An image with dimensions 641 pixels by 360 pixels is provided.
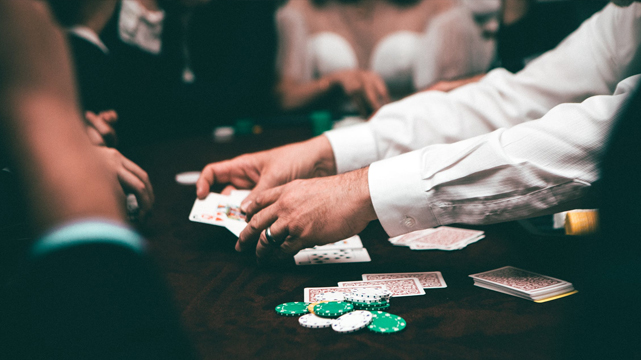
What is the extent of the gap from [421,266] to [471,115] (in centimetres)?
68

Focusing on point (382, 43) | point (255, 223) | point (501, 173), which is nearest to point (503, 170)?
point (501, 173)

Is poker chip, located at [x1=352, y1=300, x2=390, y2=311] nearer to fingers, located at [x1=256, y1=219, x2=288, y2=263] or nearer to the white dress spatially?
fingers, located at [x1=256, y1=219, x2=288, y2=263]

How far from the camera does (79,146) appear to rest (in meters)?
0.34

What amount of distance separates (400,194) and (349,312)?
28 centimetres

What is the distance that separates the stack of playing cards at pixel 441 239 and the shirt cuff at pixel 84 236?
788mm

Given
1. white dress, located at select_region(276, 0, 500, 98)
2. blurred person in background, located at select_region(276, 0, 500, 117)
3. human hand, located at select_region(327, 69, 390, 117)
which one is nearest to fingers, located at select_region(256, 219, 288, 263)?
human hand, located at select_region(327, 69, 390, 117)

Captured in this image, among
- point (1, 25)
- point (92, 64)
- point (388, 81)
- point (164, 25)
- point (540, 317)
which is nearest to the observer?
point (1, 25)

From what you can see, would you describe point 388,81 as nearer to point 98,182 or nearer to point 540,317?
point 540,317

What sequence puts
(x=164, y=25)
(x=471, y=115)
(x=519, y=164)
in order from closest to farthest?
(x=519, y=164) < (x=471, y=115) < (x=164, y=25)

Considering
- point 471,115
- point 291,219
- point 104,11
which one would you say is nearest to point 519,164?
point 291,219

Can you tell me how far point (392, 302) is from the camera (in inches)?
28.9

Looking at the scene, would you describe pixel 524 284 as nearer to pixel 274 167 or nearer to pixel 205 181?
pixel 274 167

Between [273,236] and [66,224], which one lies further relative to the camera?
[273,236]

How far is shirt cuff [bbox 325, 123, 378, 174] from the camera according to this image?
132cm
